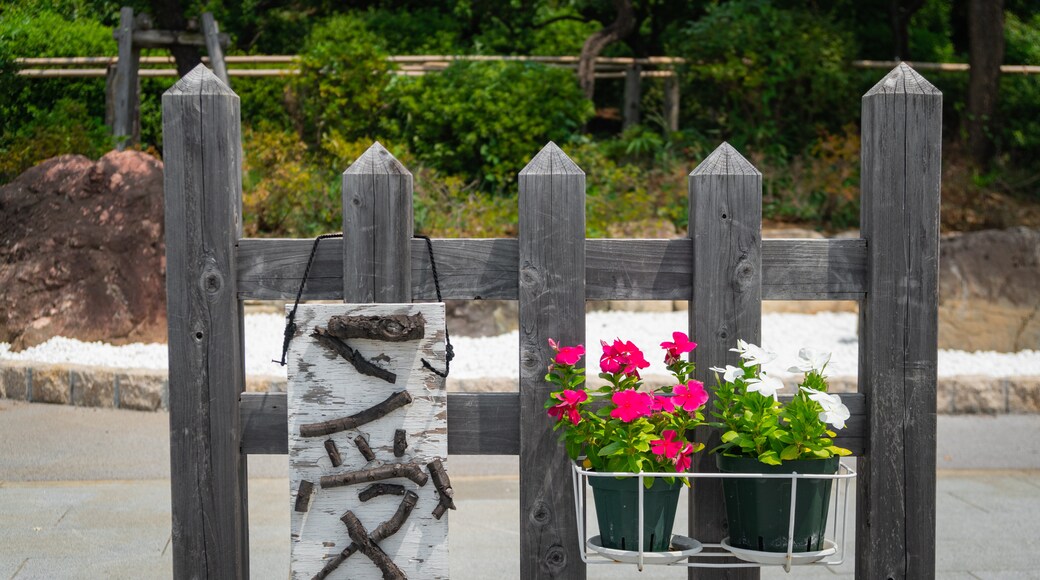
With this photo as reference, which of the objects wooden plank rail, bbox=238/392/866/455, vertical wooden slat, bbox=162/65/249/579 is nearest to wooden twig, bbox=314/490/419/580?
wooden plank rail, bbox=238/392/866/455

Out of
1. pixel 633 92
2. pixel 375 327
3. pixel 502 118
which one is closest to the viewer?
pixel 375 327

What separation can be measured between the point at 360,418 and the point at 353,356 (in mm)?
147

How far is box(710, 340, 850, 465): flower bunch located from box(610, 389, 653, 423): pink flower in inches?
8.2

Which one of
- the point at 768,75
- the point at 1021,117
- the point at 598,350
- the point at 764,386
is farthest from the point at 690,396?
the point at 1021,117

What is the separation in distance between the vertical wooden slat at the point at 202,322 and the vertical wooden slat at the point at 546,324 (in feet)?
2.41

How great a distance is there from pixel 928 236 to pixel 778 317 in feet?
22.4

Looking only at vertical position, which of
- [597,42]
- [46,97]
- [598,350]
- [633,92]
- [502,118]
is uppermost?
[597,42]

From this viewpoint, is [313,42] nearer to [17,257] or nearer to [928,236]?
[17,257]

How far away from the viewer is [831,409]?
2.39 metres

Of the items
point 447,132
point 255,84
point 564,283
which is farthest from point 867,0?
point 564,283

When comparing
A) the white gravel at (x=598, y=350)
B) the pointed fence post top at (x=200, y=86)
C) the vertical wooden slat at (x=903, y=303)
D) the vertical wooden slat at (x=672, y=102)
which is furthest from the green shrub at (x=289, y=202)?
the vertical wooden slat at (x=903, y=303)

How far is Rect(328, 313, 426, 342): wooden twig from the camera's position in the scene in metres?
2.43

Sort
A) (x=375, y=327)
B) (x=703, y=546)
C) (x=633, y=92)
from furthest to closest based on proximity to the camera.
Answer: (x=633, y=92) < (x=703, y=546) < (x=375, y=327)

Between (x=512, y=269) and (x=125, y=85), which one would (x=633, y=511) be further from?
(x=125, y=85)
